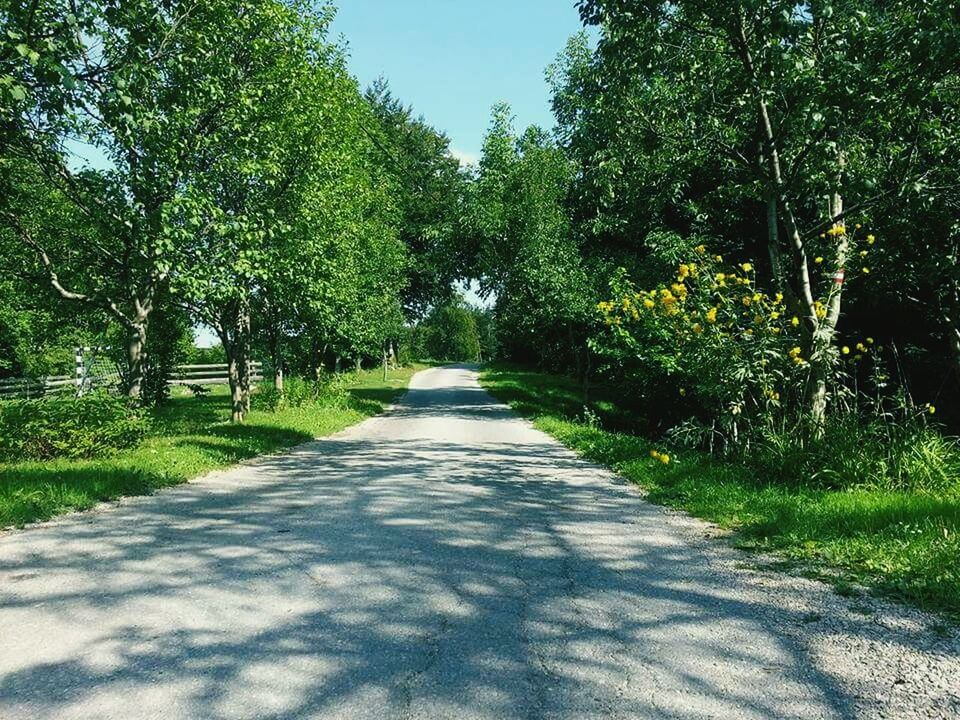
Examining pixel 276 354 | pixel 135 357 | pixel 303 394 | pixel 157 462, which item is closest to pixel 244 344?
pixel 276 354

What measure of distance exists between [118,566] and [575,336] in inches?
828

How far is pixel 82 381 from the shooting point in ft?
63.3

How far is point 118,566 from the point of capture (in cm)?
471

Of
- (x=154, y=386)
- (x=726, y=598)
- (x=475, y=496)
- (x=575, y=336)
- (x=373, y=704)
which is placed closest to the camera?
(x=373, y=704)

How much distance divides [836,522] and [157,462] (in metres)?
8.29

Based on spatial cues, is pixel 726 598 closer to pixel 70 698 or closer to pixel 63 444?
pixel 70 698

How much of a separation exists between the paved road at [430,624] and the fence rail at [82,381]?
10.9 metres

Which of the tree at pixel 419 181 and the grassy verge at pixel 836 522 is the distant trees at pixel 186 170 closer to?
the grassy verge at pixel 836 522

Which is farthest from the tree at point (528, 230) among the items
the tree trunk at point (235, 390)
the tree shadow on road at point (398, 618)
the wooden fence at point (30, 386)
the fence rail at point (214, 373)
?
the fence rail at point (214, 373)

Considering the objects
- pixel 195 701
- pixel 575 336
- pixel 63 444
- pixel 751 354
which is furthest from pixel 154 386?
pixel 195 701

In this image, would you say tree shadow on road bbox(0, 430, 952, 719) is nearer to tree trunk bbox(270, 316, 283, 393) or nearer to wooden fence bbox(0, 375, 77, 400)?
tree trunk bbox(270, 316, 283, 393)

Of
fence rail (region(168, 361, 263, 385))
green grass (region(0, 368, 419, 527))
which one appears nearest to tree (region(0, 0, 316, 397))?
green grass (region(0, 368, 419, 527))

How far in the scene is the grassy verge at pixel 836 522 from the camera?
14.0ft

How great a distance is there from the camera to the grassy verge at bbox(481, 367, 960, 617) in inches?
169
